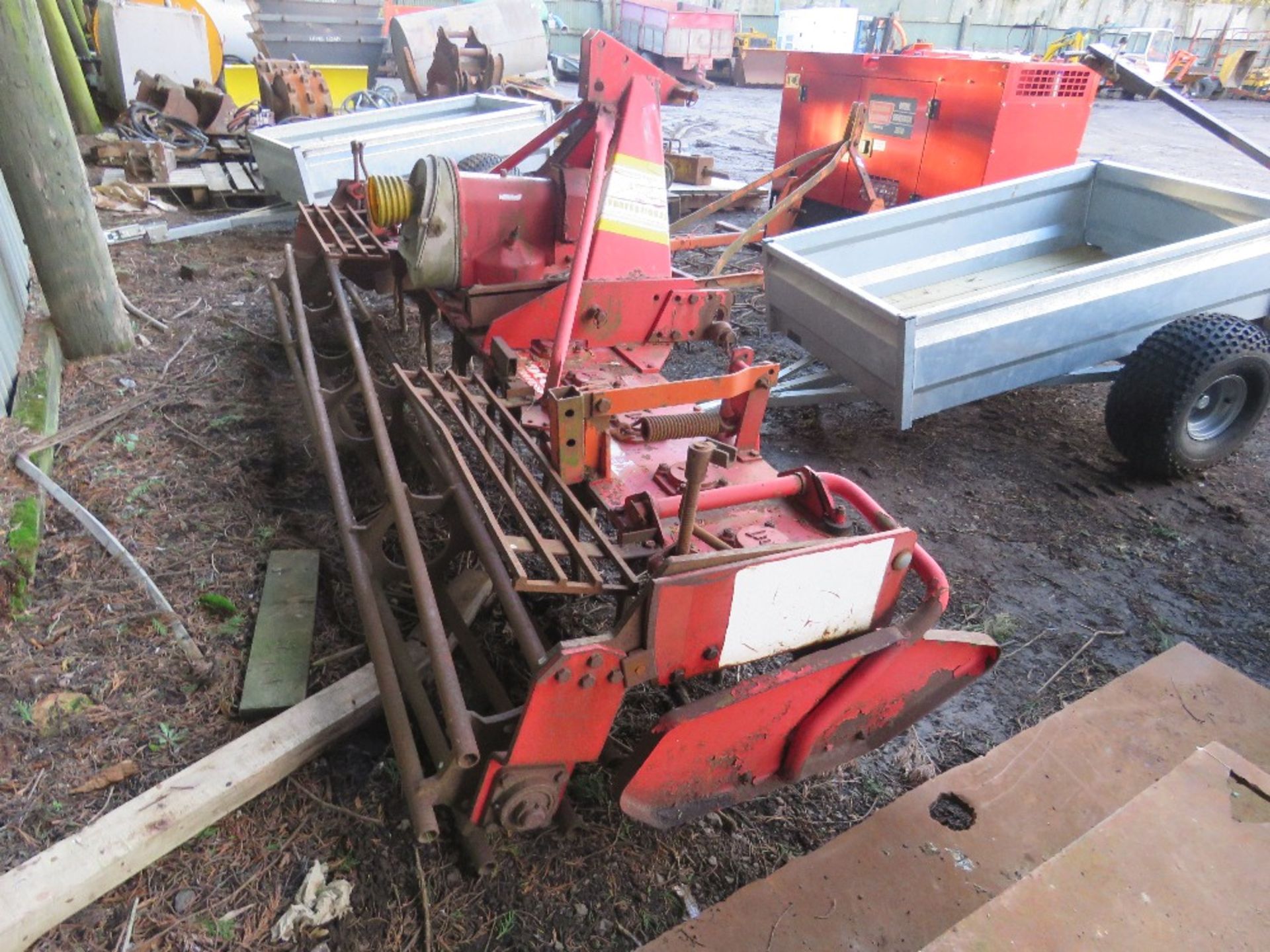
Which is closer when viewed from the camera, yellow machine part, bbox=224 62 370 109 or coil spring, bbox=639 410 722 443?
coil spring, bbox=639 410 722 443

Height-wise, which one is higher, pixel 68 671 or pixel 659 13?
pixel 659 13

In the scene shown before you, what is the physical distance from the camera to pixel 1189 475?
392 cm

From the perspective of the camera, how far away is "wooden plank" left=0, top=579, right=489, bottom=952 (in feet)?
5.79

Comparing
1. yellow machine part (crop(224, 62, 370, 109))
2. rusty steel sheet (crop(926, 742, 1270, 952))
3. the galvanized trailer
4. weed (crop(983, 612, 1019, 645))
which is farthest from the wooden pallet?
rusty steel sheet (crop(926, 742, 1270, 952))

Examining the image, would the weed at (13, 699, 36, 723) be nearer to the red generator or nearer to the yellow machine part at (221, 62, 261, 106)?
the red generator

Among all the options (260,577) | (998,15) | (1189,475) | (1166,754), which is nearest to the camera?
(1166,754)

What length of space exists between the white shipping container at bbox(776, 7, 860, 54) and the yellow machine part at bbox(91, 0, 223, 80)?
14256 millimetres

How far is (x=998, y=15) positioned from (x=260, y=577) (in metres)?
29.8

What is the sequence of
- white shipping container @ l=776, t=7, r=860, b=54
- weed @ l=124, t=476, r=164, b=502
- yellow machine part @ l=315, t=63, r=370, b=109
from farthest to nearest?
white shipping container @ l=776, t=7, r=860, b=54, yellow machine part @ l=315, t=63, r=370, b=109, weed @ l=124, t=476, r=164, b=502

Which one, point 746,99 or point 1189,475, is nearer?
point 1189,475

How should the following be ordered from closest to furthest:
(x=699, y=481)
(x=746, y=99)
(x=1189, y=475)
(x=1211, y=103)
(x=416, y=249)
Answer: (x=699, y=481) → (x=416, y=249) → (x=1189, y=475) → (x=746, y=99) → (x=1211, y=103)

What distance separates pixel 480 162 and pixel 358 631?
4.33 metres

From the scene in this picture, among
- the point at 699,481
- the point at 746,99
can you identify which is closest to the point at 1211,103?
the point at 746,99

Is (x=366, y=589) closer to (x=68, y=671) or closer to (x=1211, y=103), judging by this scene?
(x=68, y=671)
